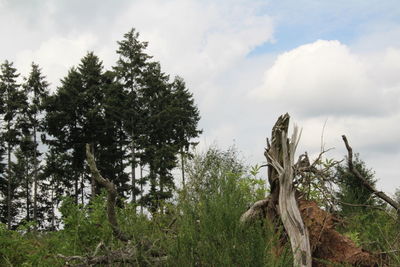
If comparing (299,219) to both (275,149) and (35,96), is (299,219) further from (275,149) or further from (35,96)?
(35,96)

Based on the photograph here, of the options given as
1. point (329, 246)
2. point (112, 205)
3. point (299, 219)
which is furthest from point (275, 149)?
point (112, 205)

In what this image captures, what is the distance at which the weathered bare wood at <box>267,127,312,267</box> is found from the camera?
5.11m

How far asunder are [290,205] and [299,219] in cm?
23

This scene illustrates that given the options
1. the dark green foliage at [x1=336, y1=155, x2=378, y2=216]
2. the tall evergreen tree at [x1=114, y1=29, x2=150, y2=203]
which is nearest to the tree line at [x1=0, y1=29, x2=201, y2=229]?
the tall evergreen tree at [x1=114, y1=29, x2=150, y2=203]

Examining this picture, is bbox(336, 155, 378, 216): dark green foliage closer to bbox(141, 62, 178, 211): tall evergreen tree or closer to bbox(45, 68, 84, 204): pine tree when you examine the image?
bbox(141, 62, 178, 211): tall evergreen tree

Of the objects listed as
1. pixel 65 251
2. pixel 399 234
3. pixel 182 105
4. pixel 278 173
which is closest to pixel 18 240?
pixel 65 251

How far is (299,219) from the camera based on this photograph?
17.6ft

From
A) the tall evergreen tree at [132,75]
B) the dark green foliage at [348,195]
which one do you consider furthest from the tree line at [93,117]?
the dark green foliage at [348,195]

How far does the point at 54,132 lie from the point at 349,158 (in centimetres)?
3792

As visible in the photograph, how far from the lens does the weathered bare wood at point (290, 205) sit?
511 cm

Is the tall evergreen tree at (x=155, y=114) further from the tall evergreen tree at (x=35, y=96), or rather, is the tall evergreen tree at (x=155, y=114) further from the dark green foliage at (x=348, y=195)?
the dark green foliage at (x=348, y=195)

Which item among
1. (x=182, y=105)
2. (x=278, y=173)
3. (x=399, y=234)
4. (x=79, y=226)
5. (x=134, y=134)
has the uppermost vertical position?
(x=182, y=105)

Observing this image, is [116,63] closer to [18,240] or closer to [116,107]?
[116,107]

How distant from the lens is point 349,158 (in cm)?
629
